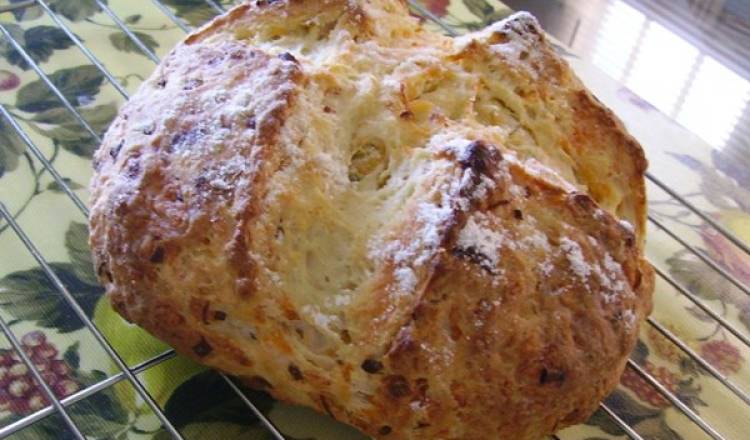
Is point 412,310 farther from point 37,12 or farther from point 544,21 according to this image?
point 544,21

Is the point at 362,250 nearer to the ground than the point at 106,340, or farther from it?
farther from it

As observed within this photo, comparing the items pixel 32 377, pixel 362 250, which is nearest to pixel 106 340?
pixel 32 377

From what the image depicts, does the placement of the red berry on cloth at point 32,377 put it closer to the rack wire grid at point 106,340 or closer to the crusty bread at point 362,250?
the rack wire grid at point 106,340

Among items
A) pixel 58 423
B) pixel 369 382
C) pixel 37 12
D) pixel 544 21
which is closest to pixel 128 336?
pixel 58 423

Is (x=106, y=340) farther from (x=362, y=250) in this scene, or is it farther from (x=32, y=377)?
(x=362, y=250)

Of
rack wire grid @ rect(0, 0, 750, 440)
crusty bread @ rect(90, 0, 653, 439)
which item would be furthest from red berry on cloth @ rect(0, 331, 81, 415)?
crusty bread @ rect(90, 0, 653, 439)

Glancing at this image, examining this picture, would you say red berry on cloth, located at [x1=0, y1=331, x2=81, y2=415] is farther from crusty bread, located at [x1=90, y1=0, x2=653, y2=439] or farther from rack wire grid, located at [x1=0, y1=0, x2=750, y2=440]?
crusty bread, located at [x1=90, y1=0, x2=653, y2=439]
